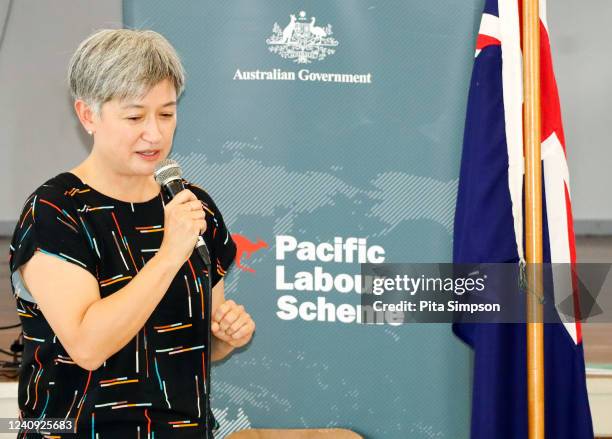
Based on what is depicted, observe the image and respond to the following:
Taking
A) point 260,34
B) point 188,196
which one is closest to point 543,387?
point 260,34

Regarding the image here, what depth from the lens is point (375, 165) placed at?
2.53 meters

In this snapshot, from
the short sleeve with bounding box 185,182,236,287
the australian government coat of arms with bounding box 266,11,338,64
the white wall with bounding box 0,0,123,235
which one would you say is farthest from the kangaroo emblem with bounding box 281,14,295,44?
the white wall with bounding box 0,0,123,235

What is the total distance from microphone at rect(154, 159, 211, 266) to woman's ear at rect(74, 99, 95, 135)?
133 millimetres

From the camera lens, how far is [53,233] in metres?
1.30

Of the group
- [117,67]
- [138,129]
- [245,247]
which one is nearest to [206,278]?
[138,129]

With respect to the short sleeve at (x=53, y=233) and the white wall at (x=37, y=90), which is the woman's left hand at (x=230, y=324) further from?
the white wall at (x=37, y=90)

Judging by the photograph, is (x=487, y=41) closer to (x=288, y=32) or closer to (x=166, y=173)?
(x=288, y=32)

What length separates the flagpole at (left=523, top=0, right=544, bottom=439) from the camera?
2365 millimetres

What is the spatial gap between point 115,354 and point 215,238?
12.4 inches

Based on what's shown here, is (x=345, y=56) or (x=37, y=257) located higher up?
(x=345, y=56)

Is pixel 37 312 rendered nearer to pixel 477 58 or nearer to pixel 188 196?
pixel 188 196

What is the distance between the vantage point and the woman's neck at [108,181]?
1.40m

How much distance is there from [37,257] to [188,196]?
251 mm

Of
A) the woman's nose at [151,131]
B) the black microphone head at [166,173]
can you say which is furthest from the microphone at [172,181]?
the woman's nose at [151,131]
